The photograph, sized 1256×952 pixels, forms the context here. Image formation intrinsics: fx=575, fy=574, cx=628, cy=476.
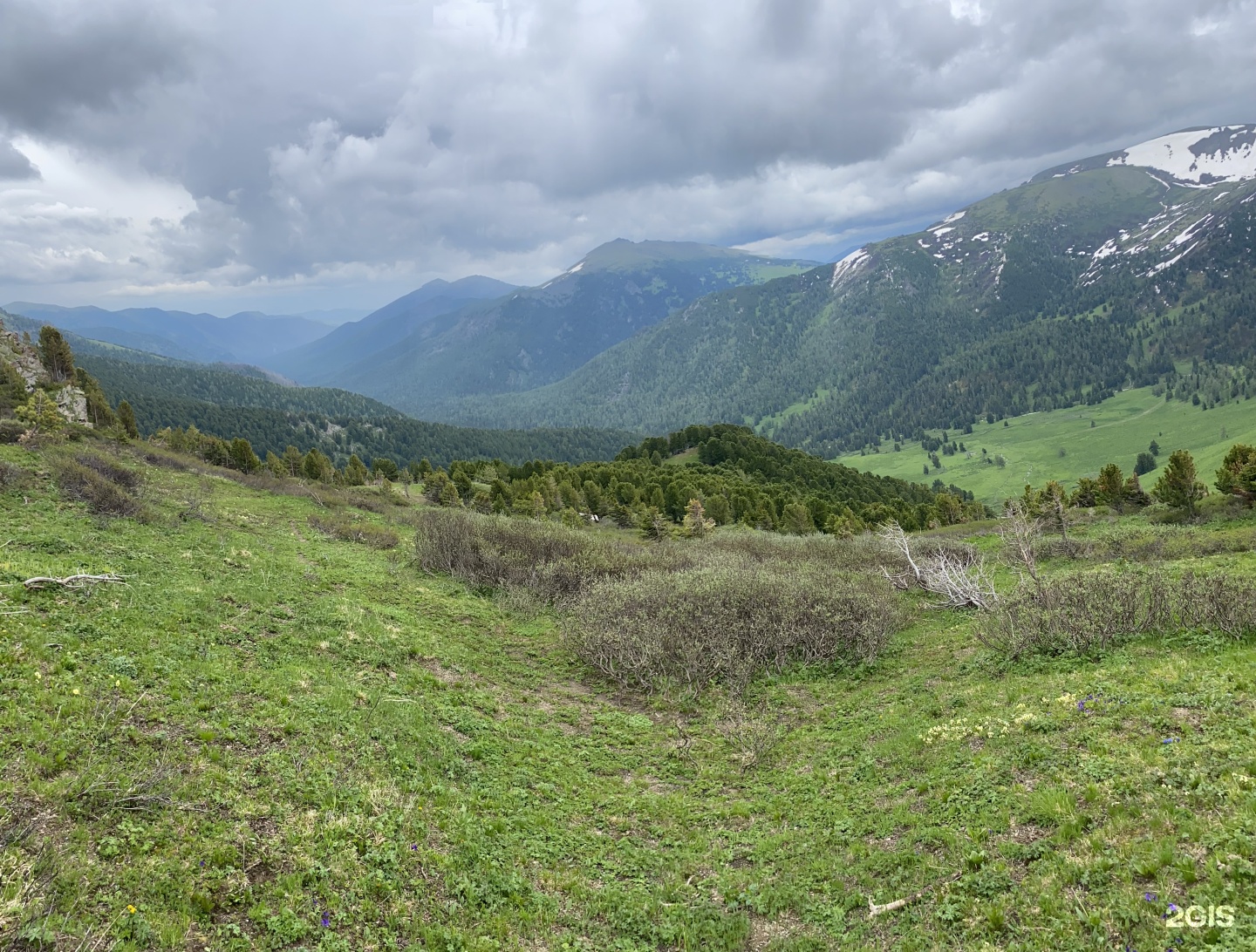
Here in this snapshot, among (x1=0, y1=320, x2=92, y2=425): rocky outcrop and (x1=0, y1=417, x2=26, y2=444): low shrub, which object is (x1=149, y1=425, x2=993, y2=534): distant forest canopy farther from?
(x1=0, y1=417, x2=26, y2=444): low shrub

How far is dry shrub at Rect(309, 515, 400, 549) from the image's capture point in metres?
40.8

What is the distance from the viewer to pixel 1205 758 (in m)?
9.88

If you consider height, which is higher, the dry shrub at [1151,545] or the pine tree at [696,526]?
the dry shrub at [1151,545]

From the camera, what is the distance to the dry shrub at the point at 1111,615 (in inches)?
655

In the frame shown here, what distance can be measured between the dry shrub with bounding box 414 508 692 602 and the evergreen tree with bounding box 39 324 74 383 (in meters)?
81.0

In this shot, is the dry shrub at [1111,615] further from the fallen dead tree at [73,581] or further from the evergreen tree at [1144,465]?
the evergreen tree at [1144,465]

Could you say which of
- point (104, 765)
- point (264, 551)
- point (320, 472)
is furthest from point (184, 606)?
point (320, 472)

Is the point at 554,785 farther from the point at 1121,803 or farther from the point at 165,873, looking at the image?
the point at 1121,803

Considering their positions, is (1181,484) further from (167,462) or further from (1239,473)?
(167,462)

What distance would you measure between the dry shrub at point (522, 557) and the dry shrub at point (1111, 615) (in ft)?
67.4

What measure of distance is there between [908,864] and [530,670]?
637 inches

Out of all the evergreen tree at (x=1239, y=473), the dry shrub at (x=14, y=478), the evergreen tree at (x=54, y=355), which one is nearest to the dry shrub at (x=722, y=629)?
the dry shrub at (x=14, y=478)

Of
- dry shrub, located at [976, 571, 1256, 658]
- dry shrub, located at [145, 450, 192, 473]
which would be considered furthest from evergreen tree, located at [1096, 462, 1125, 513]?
dry shrub, located at [145, 450, 192, 473]

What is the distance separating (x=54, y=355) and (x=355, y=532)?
79172 millimetres
